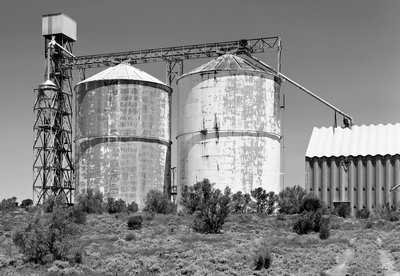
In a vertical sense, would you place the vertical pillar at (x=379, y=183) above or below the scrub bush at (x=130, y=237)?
above

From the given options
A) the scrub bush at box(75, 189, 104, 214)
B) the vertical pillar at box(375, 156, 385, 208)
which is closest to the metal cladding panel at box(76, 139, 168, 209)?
the scrub bush at box(75, 189, 104, 214)

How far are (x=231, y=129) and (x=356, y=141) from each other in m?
11.7

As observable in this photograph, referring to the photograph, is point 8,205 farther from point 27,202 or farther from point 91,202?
point 91,202

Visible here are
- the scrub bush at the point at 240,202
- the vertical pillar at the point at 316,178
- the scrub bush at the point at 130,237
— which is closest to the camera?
the scrub bush at the point at 130,237

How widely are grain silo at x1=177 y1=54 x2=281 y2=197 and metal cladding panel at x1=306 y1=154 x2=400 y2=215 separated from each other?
4.52 m

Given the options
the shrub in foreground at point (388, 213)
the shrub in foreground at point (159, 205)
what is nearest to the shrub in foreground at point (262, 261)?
the shrub in foreground at point (388, 213)

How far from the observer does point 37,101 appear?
72.7 metres

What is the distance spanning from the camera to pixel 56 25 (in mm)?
78688

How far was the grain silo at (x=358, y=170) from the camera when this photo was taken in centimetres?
5641

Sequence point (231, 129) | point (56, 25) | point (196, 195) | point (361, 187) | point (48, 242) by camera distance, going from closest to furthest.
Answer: point (48, 242) → point (196, 195) → point (361, 187) → point (231, 129) → point (56, 25)

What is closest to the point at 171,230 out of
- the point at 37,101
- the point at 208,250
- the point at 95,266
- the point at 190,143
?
the point at 208,250

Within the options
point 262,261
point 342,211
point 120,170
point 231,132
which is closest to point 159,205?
point 120,170

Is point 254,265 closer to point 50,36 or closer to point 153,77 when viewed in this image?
point 153,77

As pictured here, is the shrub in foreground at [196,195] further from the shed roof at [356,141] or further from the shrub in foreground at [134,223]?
the shed roof at [356,141]
